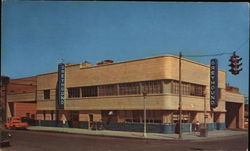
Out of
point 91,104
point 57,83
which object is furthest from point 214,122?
point 57,83

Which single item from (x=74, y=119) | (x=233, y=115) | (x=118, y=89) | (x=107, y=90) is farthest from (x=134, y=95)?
(x=233, y=115)

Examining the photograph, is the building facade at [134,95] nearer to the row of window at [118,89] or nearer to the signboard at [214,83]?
the row of window at [118,89]

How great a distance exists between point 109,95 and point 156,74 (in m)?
7.71

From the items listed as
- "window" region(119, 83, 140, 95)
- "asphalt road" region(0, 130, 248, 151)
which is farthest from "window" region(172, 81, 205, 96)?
"asphalt road" region(0, 130, 248, 151)

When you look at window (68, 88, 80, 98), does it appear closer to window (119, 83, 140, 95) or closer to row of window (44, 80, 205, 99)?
row of window (44, 80, 205, 99)

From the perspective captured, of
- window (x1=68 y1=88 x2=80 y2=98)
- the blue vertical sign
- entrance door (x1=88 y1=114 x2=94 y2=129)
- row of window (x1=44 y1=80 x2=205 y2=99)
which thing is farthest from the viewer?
the blue vertical sign

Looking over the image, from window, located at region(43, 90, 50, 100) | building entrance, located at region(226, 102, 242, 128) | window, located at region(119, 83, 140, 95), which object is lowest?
building entrance, located at region(226, 102, 242, 128)

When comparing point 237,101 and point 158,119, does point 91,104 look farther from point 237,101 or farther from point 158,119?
point 237,101

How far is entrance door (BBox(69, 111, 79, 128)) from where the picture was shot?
44463 mm

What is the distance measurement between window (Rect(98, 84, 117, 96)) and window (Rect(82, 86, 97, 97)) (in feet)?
3.31

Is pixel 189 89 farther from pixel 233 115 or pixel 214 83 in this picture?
pixel 233 115

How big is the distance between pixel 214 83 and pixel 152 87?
35.7ft

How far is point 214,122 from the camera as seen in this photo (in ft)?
147

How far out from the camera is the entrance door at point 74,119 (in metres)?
44.5
